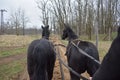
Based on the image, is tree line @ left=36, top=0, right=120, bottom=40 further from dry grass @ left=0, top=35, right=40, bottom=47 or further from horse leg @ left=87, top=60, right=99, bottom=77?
horse leg @ left=87, top=60, right=99, bottom=77

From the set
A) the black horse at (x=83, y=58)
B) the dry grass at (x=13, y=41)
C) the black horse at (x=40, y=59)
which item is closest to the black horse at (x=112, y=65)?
the black horse at (x=40, y=59)

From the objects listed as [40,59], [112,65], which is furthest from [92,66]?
[112,65]

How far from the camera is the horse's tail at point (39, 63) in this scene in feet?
20.9

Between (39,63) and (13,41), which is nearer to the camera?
(39,63)

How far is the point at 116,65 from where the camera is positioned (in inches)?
88.7

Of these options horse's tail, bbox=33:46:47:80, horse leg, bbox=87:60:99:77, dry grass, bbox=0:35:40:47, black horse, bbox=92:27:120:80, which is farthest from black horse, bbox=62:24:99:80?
dry grass, bbox=0:35:40:47

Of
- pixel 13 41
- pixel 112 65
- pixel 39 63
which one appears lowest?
pixel 13 41

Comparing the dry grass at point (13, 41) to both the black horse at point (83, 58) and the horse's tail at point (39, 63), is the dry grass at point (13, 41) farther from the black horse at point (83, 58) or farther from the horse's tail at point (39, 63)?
the horse's tail at point (39, 63)

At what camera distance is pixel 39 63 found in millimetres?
6512

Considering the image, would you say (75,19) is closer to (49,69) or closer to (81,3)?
(81,3)

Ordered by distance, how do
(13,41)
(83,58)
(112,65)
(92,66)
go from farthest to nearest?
1. (13,41)
2. (83,58)
3. (92,66)
4. (112,65)

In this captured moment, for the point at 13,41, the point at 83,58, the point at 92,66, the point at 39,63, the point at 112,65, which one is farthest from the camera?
the point at 13,41

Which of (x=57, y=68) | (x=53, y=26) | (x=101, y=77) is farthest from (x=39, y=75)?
(x=53, y=26)

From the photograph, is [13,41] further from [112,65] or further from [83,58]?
[112,65]
